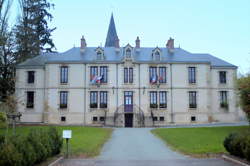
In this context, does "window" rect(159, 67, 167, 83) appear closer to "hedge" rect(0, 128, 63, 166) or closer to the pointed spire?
the pointed spire

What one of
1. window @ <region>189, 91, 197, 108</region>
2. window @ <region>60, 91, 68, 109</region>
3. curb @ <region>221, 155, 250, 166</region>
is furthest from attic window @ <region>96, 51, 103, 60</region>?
curb @ <region>221, 155, 250, 166</region>

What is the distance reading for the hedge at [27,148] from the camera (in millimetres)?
7535

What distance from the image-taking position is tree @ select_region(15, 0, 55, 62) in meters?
36.1

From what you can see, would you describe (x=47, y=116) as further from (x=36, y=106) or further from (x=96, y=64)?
(x=96, y=64)

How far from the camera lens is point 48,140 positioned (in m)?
10.6

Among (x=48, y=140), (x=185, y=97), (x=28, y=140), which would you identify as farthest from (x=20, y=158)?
(x=185, y=97)

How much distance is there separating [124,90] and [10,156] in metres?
26.7

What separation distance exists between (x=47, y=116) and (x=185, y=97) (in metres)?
18.6

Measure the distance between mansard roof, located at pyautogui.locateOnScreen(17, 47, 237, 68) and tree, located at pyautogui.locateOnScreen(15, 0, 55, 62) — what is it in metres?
2.61

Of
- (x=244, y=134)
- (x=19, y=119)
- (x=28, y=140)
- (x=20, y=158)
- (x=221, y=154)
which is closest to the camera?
(x=20, y=158)

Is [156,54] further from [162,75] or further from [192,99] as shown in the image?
[192,99]

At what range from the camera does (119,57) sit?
35438mm

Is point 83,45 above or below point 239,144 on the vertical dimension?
above

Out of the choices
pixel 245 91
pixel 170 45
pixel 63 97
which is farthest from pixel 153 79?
pixel 245 91
